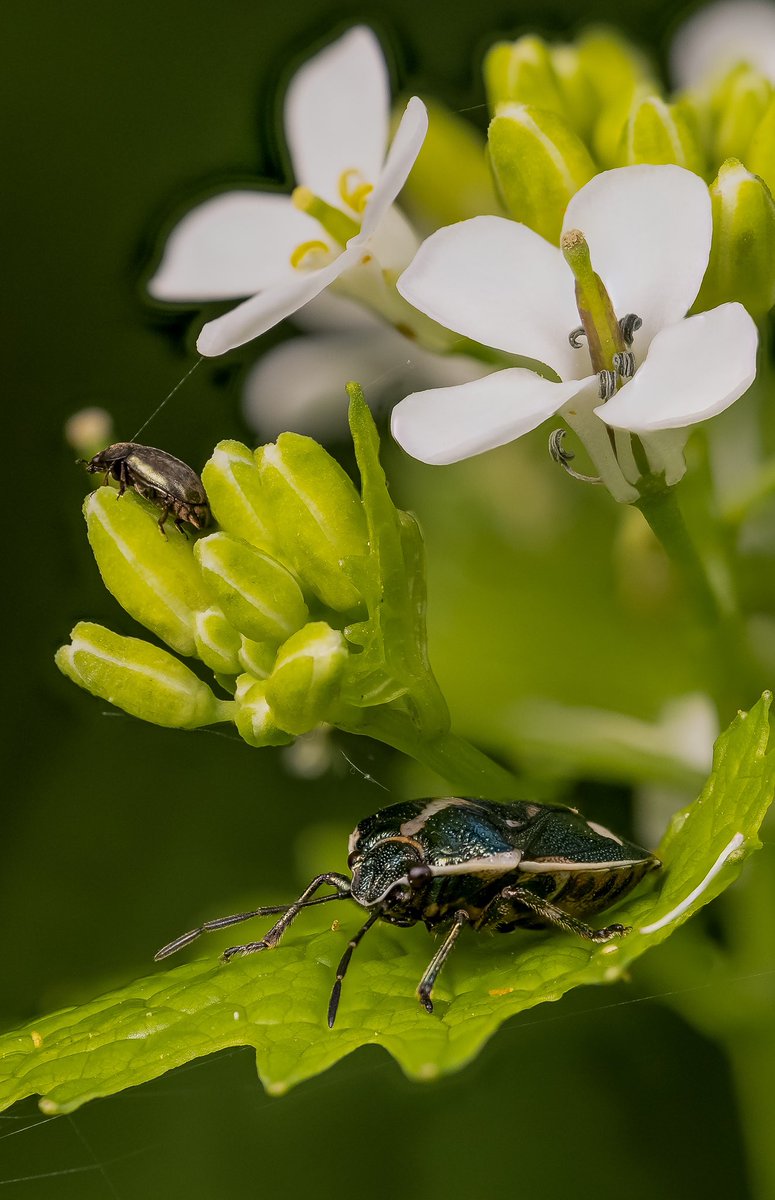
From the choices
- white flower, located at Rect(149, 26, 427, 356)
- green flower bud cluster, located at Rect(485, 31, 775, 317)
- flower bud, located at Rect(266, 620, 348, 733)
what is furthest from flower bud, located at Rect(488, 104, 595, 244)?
flower bud, located at Rect(266, 620, 348, 733)

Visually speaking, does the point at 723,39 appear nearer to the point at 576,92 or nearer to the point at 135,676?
the point at 576,92

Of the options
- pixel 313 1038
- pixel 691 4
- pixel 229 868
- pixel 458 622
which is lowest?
pixel 229 868

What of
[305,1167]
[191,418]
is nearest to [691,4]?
[191,418]

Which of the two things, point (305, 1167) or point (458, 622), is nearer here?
point (305, 1167)

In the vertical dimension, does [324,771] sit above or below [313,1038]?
below

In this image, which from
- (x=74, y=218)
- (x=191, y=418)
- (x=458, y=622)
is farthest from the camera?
(x=74, y=218)

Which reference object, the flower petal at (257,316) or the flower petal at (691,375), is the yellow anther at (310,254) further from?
the flower petal at (691,375)

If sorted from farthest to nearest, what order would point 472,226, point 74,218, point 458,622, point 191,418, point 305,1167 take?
point 74,218 → point 458,622 → point 191,418 → point 305,1167 → point 472,226

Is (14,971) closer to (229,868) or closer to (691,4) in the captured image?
(229,868)
